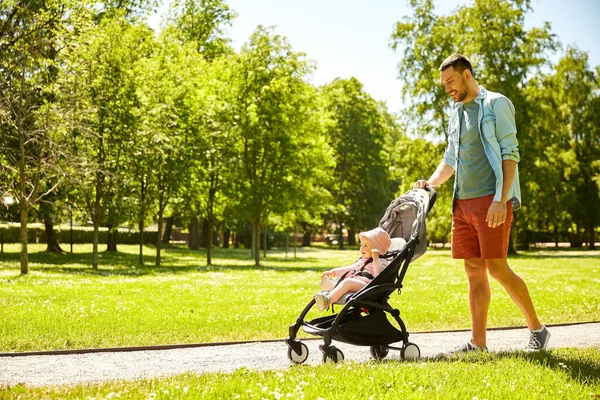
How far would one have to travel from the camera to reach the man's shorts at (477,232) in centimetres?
639

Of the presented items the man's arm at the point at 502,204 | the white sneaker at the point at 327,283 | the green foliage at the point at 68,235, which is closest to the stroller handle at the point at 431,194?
the man's arm at the point at 502,204

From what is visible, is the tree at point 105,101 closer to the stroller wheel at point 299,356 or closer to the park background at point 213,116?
the park background at point 213,116

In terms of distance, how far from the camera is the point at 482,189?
21.5ft

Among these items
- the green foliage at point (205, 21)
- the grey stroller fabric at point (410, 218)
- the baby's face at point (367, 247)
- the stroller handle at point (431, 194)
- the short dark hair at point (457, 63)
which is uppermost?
the green foliage at point (205, 21)

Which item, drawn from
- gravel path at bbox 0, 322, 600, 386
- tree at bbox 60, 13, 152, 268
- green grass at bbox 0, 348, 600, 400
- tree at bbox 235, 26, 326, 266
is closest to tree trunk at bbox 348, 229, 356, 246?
tree at bbox 235, 26, 326, 266

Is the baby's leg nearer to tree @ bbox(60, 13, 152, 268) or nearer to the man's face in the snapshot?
the man's face

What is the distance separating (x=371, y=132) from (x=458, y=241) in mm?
58198

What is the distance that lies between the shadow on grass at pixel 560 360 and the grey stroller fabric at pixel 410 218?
119cm

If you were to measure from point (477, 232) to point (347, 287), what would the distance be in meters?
1.34

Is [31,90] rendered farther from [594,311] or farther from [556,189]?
[556,189]

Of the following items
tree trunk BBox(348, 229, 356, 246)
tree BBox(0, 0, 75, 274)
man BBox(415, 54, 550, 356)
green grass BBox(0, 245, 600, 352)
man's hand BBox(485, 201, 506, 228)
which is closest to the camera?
man's hand BBox(485, 201, 506, 228)

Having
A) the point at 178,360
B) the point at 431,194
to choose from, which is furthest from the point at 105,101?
the point at 431,194

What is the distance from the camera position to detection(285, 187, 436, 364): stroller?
6461 mm

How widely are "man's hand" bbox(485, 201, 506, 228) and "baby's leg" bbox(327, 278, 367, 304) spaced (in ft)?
4.38
